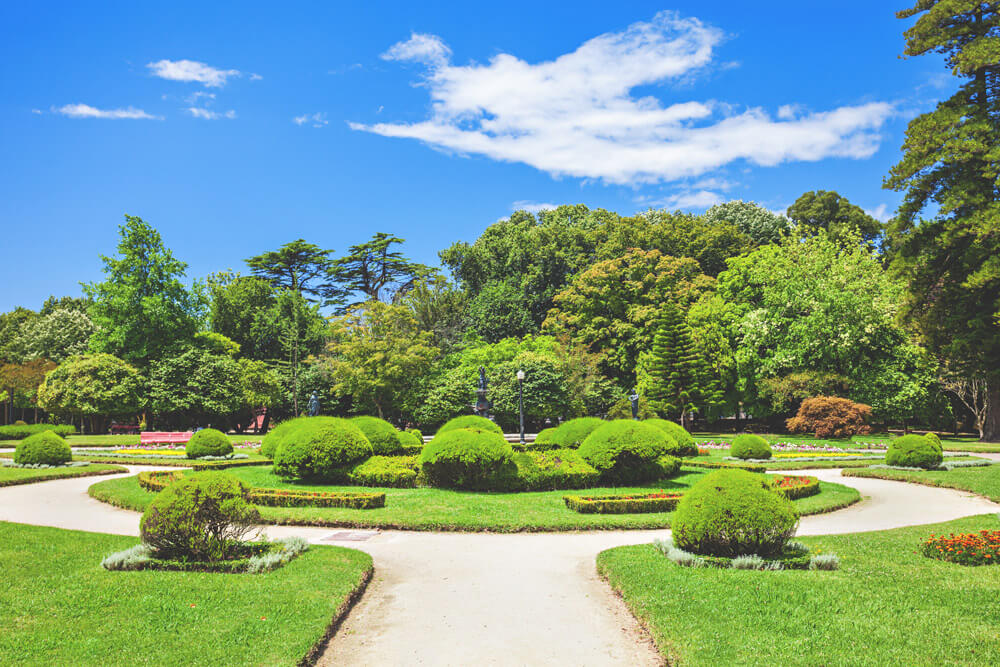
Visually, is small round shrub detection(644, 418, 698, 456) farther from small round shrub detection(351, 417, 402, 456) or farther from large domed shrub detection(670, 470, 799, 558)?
large domed shrub detection(670, 470, 799, 558)

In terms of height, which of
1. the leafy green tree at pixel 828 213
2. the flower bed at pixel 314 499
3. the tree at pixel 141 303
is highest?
the leafy green tree at pixel 828 213

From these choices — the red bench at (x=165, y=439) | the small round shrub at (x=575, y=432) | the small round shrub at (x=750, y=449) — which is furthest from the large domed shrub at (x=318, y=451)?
the red bench at (x=165, y=439)

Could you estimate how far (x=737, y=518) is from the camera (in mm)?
7188

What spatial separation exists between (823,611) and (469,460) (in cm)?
882

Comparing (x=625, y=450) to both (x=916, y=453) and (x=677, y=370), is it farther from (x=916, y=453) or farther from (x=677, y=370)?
(x=677, y=370)

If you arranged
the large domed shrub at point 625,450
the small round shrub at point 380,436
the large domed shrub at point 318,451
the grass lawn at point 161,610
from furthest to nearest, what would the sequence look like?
the small round shrub at point 380,436 < the large domed shrub at point 318,451 < the large domed shrub at point 625,450 < the grass lawn at point 161,610

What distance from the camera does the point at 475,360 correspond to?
41.8m

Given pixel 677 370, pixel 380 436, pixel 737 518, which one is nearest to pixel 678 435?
pixel 380 436

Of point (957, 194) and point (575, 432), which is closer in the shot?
point (575, 432)

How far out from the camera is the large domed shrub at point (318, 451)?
48.2 ft

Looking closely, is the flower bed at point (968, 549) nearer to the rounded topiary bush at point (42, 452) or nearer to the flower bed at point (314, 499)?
the flower bed at point (314, 499)

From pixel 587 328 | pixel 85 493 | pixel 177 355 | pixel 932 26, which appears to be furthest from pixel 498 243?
pixel 85 493

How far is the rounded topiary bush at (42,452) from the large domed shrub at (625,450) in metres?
16.9

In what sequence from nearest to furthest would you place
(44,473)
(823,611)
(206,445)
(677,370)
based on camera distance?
(823,611)
(44,473)
(206,445)
(677,370)
